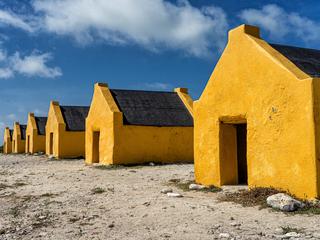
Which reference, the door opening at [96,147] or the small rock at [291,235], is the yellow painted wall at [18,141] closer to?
the door opening at [96,147]

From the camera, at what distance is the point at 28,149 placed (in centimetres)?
4012

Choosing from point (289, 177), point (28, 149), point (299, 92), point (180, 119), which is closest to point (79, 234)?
point (289, 177)

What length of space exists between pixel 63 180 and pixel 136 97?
28.8 ft

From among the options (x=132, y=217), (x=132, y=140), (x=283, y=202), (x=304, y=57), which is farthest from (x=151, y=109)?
(x=283, y=202)

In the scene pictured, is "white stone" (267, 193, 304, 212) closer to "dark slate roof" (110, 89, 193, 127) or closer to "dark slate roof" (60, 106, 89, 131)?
→ "dark slate roof" (110, 89, 193, 127)

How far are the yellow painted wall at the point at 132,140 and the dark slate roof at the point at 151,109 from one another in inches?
14.6

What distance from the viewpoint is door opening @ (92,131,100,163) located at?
68.9ft

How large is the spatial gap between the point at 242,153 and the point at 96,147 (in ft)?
36.7

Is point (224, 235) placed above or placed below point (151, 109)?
below

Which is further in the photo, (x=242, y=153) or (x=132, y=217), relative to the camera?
(x=242, y=153)

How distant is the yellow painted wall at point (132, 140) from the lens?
18750mm

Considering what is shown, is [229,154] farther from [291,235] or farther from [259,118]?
[291,235]

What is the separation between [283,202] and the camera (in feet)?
23.9

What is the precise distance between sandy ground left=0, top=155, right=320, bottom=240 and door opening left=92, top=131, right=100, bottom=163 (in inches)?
378
